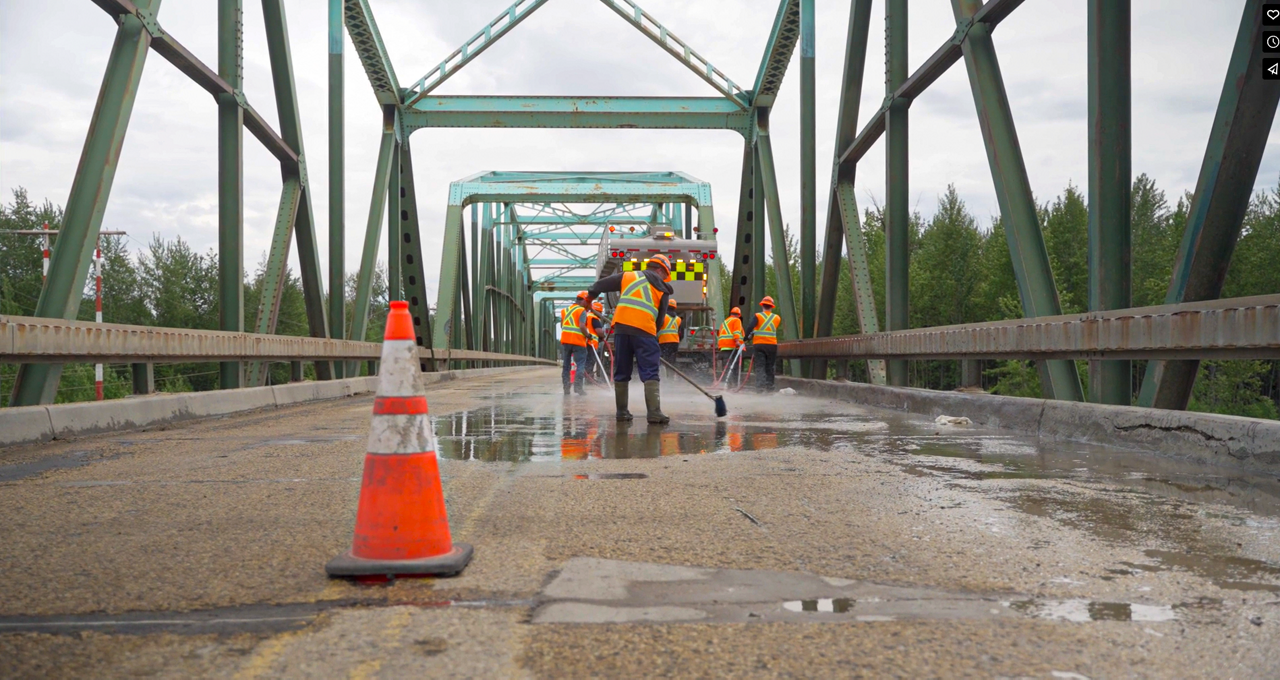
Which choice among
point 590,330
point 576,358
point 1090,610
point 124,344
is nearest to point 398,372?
point 1090,610

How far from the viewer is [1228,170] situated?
5574 millimetres

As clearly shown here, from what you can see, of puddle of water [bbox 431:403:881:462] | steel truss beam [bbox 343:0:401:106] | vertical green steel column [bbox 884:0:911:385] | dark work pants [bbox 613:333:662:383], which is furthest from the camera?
steel truss beam [bbox 343:0:401:106]

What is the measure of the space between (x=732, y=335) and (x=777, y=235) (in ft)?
10.2

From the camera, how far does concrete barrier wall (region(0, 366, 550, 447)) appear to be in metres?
6.37

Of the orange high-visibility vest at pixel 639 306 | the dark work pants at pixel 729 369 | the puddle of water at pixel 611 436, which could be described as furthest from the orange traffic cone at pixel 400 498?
the dark work pants at pixel 729 369

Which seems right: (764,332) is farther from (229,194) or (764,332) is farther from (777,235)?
(229,194)

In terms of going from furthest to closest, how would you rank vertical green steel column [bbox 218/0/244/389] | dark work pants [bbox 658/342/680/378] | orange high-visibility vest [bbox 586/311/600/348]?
dark work pants [bbox 658/342/680/378], orange high-visibility vest [bbox 586/311/600/348], vertical green steel column [bbox 218/0/244/389]

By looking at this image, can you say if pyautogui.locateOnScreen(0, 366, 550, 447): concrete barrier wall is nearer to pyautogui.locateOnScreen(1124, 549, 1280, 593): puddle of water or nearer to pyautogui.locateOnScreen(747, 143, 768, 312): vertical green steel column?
pyautogui.locateOnScreen(1124, 549, 1280, 593): puddle of water

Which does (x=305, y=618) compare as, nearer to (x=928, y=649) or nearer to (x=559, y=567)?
(x=559, y=567)

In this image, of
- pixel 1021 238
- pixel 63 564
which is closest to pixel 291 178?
pixel 1021 238

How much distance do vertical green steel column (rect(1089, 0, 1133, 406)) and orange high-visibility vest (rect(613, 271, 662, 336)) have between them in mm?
3795

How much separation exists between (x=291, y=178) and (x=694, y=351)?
40.9ft

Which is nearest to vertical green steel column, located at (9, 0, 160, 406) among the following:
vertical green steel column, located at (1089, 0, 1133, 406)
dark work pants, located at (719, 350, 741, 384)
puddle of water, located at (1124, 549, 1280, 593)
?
puddle of water, located at (1124, 549, 1280, 593)

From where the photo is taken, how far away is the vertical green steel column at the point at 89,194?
6980mm
